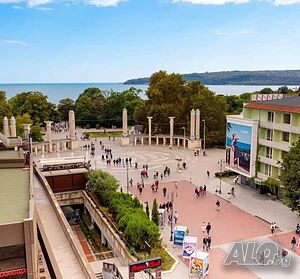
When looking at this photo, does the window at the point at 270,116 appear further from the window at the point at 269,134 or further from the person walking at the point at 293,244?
the person walking at the point at 293,244

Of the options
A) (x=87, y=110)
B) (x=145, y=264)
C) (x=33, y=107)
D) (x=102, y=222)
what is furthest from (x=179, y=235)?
(x=87, y=110)

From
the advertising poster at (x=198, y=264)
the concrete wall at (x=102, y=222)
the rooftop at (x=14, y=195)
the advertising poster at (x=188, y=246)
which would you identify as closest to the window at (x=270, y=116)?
the advertising poster at (x=188, y=246)

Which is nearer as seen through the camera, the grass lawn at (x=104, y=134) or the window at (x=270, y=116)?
the window at (x=270, y=116)

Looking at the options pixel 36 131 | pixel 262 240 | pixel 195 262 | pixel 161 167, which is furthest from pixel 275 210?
pixel 36 131

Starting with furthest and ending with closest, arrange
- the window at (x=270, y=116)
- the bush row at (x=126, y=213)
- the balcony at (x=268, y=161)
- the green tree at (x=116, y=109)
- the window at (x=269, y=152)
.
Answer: the green tree at (x=116, y=109) → the window at (x=269, y=152) → the window at (x=270, y=116) → the balcony at (x=268, y=161) → the bush row at (x=126, y=213)

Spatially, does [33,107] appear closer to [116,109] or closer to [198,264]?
[116,109]

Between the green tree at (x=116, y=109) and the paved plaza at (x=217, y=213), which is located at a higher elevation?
the green tree at (x=116, y=109)

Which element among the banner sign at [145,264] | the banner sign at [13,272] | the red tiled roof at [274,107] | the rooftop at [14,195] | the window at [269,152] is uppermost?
the red tiled roof at [274,107]

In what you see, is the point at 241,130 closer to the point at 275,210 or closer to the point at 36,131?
the point at 275,210
